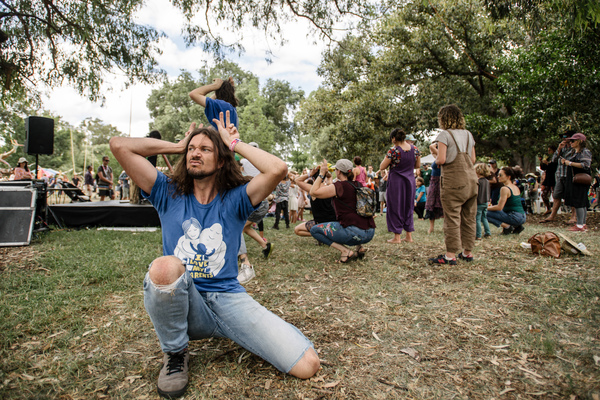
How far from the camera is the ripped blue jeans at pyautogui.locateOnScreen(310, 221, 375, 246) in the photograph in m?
4.80

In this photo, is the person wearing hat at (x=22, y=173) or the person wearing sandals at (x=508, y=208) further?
the person wearing hat at (x=22, y=173)

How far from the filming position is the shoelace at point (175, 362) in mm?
2074

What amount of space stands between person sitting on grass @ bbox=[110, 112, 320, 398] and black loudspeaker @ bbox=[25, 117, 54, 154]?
24.2ft

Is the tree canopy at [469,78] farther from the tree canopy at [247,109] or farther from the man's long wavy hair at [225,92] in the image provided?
the tree canopy at [247,109]

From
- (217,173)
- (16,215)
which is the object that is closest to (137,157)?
(217,173)

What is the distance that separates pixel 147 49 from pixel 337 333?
8.28m

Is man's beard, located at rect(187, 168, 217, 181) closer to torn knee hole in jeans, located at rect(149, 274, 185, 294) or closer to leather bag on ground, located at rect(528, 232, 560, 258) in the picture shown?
torn knee hole in jeans, located at rect(149, 274, 185, 294)

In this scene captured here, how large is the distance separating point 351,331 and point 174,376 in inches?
56.0

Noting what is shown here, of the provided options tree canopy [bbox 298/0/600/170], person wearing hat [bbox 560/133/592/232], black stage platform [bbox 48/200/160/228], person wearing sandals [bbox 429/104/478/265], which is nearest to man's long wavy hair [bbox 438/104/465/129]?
person wearing sandals [bbox 429/104/478/265]

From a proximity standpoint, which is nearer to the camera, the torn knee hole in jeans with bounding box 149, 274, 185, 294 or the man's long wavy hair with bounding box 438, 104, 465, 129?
the torn knee hole in jeans with bounding box 149, 274, 185, 294

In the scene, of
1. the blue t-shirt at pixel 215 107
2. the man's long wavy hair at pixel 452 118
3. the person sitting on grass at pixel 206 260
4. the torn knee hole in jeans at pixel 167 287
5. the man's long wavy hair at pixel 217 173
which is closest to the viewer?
the torn knee hole in jeans at pixel 167 287

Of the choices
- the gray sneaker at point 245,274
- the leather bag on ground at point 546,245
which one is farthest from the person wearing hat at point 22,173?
the leather bag on ground at point 546,245

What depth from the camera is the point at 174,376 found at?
2043 mm

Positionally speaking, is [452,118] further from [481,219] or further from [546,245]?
[481,219]
